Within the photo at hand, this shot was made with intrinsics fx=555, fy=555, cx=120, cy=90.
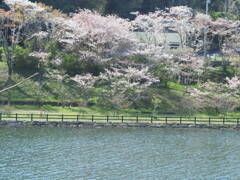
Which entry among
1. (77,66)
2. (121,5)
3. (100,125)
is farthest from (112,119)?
(121,5)

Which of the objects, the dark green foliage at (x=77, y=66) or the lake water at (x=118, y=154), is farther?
the dark green foliage at (x=77, y=66)

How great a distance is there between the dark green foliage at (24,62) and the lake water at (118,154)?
20.1 m

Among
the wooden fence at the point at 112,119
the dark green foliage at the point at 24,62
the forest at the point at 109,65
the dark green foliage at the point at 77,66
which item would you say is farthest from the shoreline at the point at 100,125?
the dark green foliage at the point at 24,62

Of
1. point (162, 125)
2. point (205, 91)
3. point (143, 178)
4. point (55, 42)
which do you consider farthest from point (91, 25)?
point (143, 178)

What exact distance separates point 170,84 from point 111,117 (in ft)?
55.8

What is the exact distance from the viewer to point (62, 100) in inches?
2368

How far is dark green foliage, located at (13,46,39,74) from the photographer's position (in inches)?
2653

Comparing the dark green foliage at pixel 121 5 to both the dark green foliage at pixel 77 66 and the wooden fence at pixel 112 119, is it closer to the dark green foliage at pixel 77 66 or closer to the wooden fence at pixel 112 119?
the dark green foliage at pixel 77 66

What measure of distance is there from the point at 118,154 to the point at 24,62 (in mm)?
30794

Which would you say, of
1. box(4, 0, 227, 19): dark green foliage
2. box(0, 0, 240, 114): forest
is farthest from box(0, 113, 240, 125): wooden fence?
box(4, 0, 227, 19): dark green foliage

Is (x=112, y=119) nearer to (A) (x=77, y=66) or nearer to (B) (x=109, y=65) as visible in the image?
(A) (x=77, y=66)

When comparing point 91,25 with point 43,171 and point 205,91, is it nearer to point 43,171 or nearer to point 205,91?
point 205,91

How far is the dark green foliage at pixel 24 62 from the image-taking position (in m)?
67.4

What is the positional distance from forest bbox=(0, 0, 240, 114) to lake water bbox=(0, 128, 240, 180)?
11.7 meters
